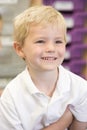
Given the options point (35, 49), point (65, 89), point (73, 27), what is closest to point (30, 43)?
point (35, 49)

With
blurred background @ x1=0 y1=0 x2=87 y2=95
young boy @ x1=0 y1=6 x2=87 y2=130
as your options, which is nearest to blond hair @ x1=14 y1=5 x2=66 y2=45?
young boy @ x1=0 y1=6 x2=87 y2=130

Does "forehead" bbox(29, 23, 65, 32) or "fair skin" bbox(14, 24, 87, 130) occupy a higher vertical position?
"forehead" bbox(29, 23, 65, 32)

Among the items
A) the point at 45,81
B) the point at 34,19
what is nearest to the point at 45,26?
the point at 34,19

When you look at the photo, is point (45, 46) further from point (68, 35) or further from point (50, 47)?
point (68, 35)

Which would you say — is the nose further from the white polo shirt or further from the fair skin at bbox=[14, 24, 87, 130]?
the white polo shirt

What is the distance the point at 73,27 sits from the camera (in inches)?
57.7

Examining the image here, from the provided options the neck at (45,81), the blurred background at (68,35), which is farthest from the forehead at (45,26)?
the blurred background at (68,35)

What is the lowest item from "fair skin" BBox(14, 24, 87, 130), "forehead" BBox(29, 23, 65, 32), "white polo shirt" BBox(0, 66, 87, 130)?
"white polo shirt" BBox(0, 66, 87, 130)

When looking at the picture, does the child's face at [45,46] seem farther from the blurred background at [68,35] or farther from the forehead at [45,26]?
the blurred background at [68,35]

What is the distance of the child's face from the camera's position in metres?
0.83

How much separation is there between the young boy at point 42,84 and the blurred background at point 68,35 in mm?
451

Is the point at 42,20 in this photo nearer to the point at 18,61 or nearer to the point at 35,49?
the point at 35,49

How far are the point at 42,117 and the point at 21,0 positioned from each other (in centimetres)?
62

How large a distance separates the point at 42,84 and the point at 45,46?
13 centimetres
